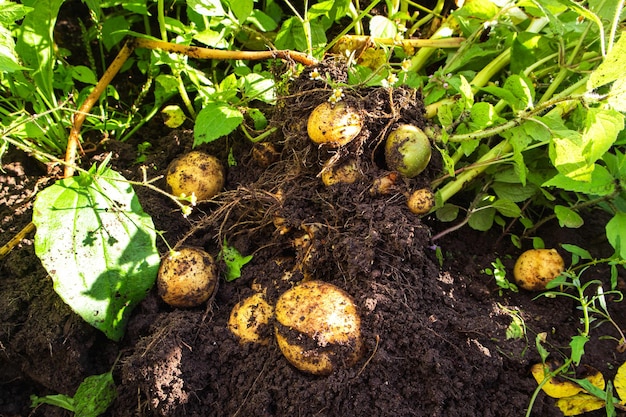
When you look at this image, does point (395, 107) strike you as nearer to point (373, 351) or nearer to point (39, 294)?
point (373, 351)

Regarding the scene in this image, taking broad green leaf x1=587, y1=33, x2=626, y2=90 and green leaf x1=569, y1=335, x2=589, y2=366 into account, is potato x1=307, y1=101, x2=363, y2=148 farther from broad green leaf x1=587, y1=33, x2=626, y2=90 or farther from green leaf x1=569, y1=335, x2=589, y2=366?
green leaf x1=569, y1=335, x2=589, y2=366

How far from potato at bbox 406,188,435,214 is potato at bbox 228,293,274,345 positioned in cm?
57

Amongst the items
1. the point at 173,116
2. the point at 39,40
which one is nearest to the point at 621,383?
the point at 173,116

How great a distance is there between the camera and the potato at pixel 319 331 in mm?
1244

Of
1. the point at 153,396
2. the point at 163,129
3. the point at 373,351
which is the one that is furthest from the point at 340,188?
the point at 163,129

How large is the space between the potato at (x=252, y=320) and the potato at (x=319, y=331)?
110 millimetres

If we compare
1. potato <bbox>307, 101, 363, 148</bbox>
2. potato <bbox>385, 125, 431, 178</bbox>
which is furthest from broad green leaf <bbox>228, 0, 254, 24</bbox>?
potato <bbox>385, 125, 431, 178</bbox>

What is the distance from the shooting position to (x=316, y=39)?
71.1 inches

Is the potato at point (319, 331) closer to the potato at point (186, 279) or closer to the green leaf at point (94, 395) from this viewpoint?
the potato at point (186, 279)

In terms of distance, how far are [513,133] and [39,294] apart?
A: 171 cm

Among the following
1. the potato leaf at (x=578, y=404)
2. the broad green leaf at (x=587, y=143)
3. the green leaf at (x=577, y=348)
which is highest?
the broad green leaf at (x=587, y=143)

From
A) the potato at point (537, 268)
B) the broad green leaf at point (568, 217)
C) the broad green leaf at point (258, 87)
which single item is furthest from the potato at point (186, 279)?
the broad green leaf at point (568, 217)

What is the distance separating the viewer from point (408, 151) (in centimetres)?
152

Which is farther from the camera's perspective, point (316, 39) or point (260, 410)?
point (316, 39)
